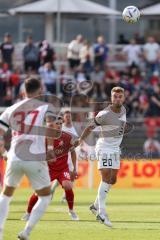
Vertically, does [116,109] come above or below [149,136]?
above

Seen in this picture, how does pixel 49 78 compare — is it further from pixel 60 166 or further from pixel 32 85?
pixel 32 85

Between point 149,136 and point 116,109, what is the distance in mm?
16378

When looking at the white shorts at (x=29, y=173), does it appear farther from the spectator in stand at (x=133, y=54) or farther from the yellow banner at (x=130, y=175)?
the spectator in stand at (x=133, y=54)

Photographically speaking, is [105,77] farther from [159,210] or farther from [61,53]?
[159,210]

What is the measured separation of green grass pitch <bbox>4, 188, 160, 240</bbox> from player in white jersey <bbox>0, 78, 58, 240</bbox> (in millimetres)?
1550

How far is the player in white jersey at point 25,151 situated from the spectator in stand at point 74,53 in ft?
70.2

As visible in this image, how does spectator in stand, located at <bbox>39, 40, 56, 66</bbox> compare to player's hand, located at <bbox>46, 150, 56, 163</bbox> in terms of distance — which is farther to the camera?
spectator in stand, located at <bbox>39, 40, 56, 66</bbox>

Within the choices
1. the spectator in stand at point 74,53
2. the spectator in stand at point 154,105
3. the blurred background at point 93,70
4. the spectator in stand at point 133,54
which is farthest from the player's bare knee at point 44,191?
the spectator in stand at point 133,54

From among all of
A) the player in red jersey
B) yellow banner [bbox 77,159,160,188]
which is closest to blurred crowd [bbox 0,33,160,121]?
yellow banner [bbox 77,159,160,188]

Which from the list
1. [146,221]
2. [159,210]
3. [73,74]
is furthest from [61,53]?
[146,221]

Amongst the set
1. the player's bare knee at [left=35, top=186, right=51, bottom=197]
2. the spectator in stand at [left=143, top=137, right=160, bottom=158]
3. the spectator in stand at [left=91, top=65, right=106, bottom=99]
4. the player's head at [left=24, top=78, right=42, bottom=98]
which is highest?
the player's head at [left=24, top=78, right=42, bottom=98]

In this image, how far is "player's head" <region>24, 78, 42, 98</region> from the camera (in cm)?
1205

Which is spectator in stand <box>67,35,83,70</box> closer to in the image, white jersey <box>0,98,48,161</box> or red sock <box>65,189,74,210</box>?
red sock <box>65,189,74,210</box>

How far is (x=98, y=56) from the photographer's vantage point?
1337 inches
